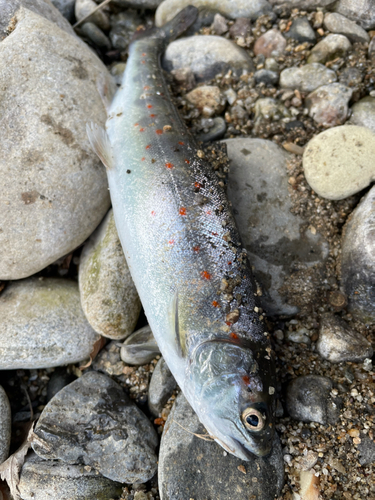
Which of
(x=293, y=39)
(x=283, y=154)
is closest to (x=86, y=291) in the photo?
(x=283, y=154)

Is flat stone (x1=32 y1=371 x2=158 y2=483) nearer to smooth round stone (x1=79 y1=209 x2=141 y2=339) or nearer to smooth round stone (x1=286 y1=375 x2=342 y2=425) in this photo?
smooth round stone (x1=79 y1=209 x2=141 y2=339)

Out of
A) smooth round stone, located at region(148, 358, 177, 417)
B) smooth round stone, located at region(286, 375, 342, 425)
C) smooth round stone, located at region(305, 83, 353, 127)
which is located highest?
smooth round stone, located at region(305, 83, 353, 127)

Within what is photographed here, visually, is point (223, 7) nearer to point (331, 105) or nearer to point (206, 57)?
point (206, 57)

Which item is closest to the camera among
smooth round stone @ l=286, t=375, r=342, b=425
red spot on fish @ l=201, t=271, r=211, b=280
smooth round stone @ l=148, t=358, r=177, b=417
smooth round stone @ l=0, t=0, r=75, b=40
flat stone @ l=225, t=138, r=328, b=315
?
red spot on fish @ l=201, t=271, r=211, b=280

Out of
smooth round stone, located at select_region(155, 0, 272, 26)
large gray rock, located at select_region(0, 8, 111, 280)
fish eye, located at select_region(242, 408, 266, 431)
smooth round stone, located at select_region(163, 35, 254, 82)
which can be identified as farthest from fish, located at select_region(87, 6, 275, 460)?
smooth round stone, located at select_region(155, 0, 272, 26)

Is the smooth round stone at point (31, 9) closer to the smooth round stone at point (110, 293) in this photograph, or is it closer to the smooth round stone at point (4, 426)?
the smooth round stone at point (110, 293)

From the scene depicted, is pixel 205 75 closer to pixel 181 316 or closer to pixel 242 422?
pixel 181 316

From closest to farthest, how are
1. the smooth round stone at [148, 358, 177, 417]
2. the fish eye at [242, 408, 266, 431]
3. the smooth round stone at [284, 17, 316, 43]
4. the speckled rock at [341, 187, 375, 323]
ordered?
the fish eye at [242, 408, 266, 431] → the speckled rock at [341, 187, 375, 323] → the smooth round stone at [148, 358, 177, 417] → the smooth round stone at [284, 17, 316, 43]
